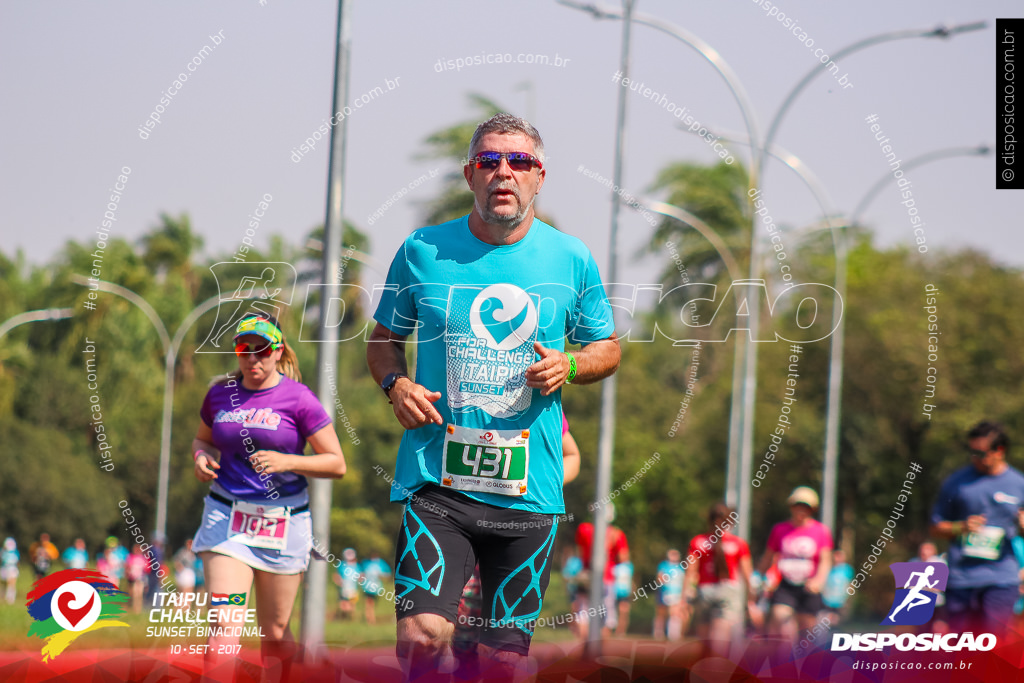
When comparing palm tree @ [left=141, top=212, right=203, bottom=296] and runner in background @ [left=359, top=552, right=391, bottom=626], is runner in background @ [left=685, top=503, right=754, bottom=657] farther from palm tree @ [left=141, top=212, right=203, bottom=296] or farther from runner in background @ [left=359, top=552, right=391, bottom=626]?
palm tree @ [left=141, top=212, right=203, bottom=296]

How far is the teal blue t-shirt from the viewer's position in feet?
13.3

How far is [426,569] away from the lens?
→ 392cm

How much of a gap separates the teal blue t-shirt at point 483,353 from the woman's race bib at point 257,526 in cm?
170

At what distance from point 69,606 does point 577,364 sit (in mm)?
2726

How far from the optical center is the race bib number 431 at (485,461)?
404 centimetres

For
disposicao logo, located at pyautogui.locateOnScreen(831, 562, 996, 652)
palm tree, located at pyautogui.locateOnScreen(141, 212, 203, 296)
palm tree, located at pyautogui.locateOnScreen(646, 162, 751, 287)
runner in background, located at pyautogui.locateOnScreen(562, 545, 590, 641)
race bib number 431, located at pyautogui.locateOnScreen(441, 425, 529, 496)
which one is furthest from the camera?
palm tree, located at pyautogui.locateOnScreen(141, 212, 203, 296)

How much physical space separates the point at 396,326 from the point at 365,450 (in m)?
27.0

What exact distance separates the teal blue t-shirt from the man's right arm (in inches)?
4.7

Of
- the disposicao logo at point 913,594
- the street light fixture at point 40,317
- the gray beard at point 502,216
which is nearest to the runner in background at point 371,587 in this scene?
the street light fixture at point 40,317

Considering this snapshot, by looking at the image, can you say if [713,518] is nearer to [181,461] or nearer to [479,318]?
[479,318]

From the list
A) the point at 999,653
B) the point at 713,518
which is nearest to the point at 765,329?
the point at 713,518

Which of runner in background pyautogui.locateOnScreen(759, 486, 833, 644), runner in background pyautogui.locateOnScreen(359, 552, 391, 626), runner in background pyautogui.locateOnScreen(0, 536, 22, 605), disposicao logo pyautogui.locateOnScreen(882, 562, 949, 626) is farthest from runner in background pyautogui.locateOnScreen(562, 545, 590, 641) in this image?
disposicao logo pyautogui.locateOnScreen(882, 562, 949, 626)

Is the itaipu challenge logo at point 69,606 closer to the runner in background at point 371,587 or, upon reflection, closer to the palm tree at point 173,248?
the runner in background at point 371,587

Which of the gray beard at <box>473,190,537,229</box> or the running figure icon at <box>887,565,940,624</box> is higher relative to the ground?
the gray beard at <box>473,190,537,229</box>
